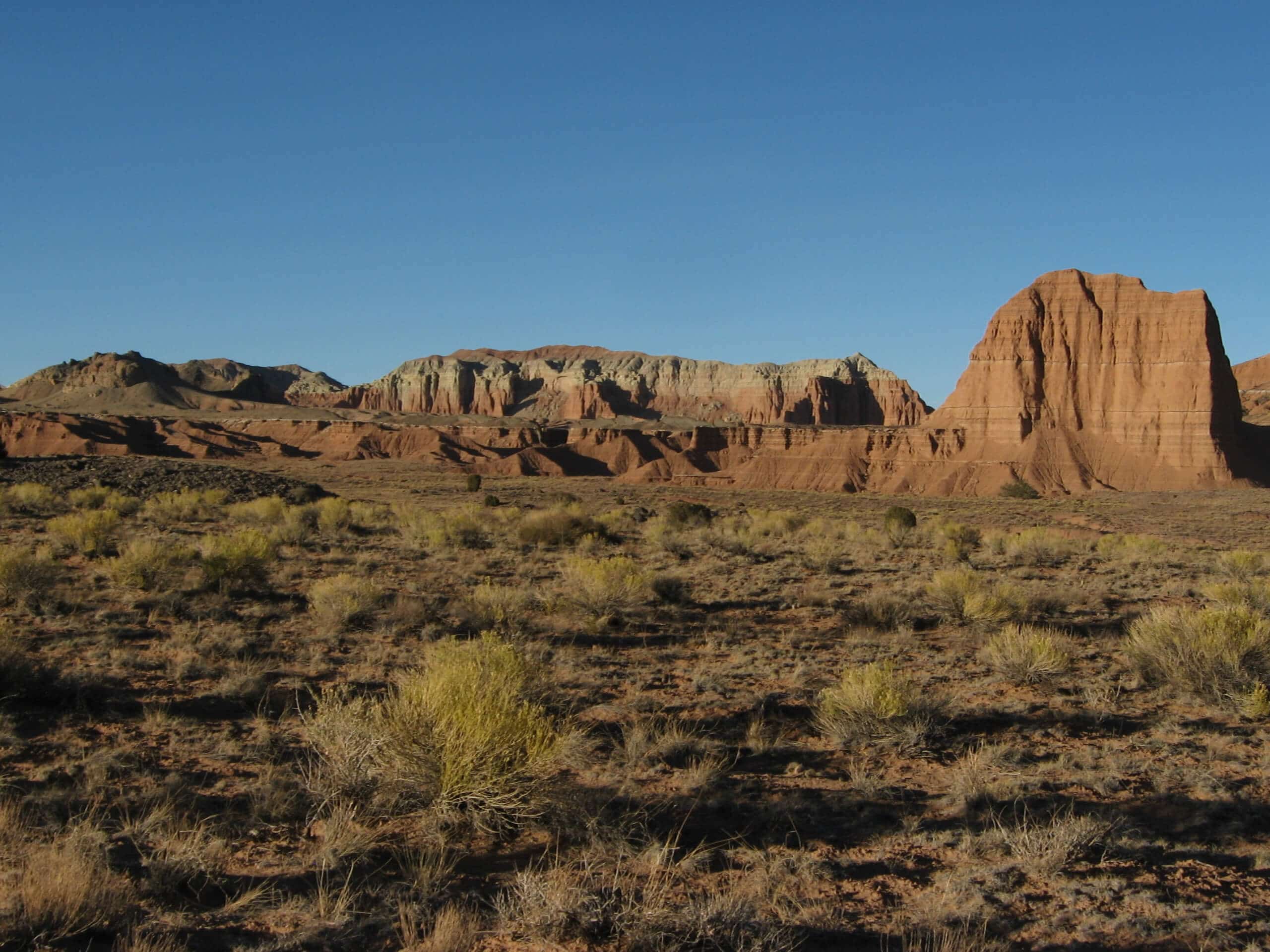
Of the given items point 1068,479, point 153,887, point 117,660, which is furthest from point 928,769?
point 1068,479

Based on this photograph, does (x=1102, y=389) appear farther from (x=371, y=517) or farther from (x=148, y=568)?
(x=148, y=568)

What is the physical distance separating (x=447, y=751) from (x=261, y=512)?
17667 millimetres

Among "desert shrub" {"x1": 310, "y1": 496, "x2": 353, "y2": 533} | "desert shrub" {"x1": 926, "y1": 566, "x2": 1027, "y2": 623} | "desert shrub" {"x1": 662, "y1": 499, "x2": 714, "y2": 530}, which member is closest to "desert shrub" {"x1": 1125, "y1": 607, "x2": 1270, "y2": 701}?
"desert shrub" {"x1": 926, "y1": 566, "x2": 1027, "y2": 623}

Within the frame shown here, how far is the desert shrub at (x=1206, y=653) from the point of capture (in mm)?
8094

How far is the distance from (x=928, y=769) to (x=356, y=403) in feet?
554

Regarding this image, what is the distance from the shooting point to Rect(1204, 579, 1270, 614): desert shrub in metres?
12.0

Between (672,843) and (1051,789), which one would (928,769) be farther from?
(672,843)

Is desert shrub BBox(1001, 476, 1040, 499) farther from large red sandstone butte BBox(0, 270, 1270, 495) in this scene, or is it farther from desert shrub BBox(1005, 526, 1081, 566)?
desert shrub BBox(1005, 526, 1081, 566)

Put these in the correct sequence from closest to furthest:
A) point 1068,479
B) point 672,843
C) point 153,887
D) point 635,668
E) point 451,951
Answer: point 451,951
point 153,887
point 672,843
point 635,668
point 1068,479

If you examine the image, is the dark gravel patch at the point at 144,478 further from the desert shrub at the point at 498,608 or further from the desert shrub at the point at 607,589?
the desert shrub at the point at 607,589

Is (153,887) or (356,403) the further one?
(356,403)

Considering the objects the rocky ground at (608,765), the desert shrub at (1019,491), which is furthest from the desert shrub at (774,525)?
the desert shrub at (1019,491)

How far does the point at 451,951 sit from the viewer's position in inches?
150

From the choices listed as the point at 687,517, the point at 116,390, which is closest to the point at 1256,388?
the point at 687,517
